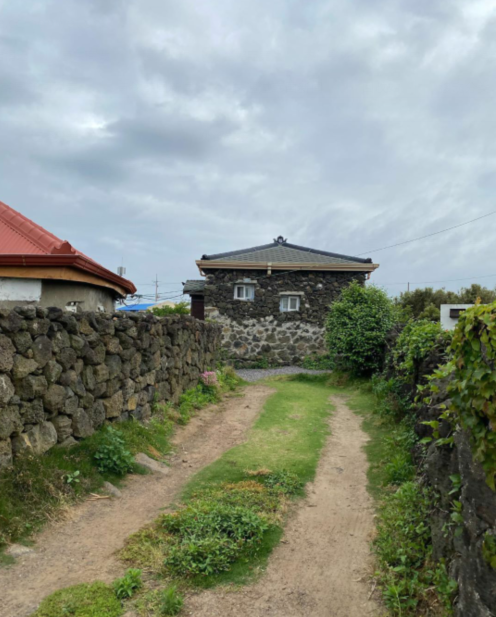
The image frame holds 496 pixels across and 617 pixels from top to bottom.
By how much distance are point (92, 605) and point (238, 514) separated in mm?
1647

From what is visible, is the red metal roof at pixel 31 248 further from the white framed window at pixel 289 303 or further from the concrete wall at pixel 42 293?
the white framed window at pixel 289 303

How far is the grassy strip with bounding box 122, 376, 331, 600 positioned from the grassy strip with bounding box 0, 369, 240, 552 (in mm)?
962

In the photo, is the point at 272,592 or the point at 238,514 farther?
the point at 238,514

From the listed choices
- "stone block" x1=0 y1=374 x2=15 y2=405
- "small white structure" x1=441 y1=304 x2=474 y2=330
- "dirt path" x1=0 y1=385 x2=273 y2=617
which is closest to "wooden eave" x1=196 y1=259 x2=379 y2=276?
"small white structure" x1=441 y1=304 x2=474 y2=330

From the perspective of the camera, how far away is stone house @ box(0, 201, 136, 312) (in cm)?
700

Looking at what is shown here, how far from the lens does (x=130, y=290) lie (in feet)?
37.0

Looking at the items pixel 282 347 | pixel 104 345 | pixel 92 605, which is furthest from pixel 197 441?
pixel 282 347

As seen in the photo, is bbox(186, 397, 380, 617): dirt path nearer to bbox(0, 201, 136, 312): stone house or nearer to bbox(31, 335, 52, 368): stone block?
bbox(31, 335, 52, 368): stone block

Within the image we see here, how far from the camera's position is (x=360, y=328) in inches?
603

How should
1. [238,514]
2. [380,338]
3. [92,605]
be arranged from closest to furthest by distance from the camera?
1. [92,605]
2. [238,514]
3. [380,338]

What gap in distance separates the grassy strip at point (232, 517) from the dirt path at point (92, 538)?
0.24 metres

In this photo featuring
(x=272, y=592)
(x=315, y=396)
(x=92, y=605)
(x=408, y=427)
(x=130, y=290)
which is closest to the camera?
(x=92, y=605)

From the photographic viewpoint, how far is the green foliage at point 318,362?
18797 mm

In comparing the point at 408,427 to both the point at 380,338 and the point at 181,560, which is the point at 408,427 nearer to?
the point at 181,560
